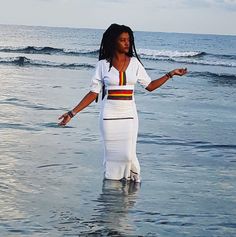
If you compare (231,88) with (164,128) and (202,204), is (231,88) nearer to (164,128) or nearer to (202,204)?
(164,128)

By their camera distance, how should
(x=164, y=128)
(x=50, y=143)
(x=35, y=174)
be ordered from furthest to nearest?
(x=164, y=128)
(x=50, y=143)
(x=35, y=174)

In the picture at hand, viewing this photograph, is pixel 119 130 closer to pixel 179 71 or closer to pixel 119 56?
pixel 119 56

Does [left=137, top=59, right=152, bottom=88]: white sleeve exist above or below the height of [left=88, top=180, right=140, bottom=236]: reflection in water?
above

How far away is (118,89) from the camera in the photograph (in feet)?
23.5

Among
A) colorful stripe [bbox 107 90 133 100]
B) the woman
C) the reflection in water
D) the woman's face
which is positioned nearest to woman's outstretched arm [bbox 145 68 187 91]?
the woman

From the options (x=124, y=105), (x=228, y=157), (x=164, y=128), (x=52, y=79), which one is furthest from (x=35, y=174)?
(x=52, y=79)

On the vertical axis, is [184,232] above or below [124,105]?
below

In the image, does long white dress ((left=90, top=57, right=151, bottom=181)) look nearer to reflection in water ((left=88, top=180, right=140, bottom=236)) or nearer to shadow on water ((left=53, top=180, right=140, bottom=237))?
reflection in water ((left=88, top=180, right=140, bottom=236))

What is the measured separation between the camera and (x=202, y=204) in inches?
267

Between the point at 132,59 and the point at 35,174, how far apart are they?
Answer: 73.1 inches

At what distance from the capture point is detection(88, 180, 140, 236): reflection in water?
578cm

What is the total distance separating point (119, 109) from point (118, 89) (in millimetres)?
230

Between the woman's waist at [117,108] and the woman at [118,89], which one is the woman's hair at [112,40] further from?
the woman's waist at [117,108]

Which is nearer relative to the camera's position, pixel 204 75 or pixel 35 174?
pixel 35 174
